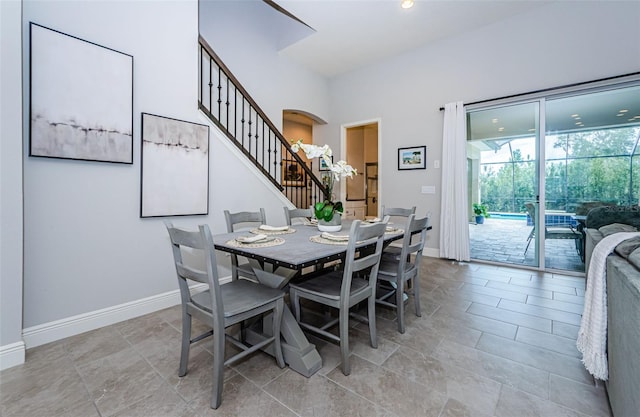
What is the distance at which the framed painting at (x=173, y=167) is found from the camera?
254 cm

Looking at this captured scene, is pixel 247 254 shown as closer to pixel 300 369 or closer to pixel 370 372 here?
pixel 300 369

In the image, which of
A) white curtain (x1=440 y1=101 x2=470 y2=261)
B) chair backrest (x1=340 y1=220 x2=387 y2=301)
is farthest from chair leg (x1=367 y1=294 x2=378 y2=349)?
white curtain (x1=440 y1=101 x2=470 y2=261)

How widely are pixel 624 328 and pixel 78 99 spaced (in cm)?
339

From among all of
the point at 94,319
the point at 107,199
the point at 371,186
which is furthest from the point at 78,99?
the point at 371,186

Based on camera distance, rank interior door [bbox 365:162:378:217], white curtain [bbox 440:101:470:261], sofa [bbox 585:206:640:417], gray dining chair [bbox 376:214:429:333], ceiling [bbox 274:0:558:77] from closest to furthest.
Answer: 1. sofa [bbox 585:206:640:417]
2. gray dining chair [bbox 376:214:429:333]
3. ceiling [bbox 274:0:558:77]
4. white curtain [bbox 440:101:470:261]
5. interior door [bbox 365:162:378:217]

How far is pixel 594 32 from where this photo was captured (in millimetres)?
3385

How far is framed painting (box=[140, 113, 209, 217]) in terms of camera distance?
2.54m

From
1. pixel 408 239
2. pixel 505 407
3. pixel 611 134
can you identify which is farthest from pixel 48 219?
pixel 611 134

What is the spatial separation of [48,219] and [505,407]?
306cm

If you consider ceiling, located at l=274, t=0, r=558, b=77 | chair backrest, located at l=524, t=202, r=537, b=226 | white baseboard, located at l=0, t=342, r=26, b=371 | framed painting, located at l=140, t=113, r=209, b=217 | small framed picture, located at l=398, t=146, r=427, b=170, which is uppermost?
ceiling, located at l=274, t=0, r=558, b=77

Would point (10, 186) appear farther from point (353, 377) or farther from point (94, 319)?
point (353, 377)

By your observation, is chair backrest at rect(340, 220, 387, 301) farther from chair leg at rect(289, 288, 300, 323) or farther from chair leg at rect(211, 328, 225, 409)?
chair leg at rect(211, 328, 225, 409)

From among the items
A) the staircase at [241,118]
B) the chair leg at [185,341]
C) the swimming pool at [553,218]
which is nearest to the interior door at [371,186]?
the staircase at [241,118]

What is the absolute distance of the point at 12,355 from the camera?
1.79 meters
